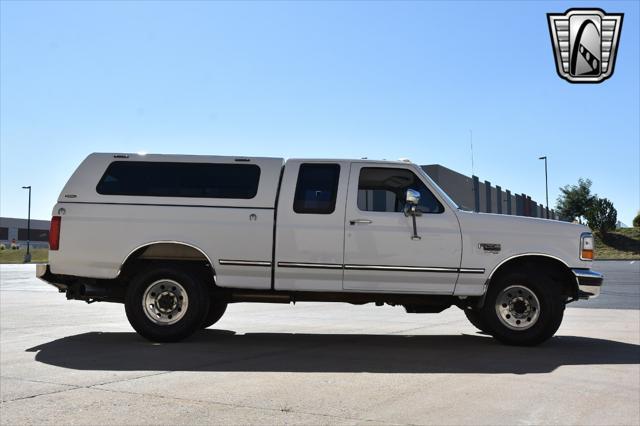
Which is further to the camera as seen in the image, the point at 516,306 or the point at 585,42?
the point at 585,42

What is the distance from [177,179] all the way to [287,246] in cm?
167

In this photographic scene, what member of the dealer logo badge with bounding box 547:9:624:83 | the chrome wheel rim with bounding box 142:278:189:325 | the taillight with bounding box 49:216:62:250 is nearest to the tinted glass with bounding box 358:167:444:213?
the chrome wheel rim with bounding box 142:278:189:325

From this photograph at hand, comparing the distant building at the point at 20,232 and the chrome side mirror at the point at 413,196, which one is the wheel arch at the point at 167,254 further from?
the distant building at the point at 20,232

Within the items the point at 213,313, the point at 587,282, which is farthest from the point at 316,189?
the point at 587,282

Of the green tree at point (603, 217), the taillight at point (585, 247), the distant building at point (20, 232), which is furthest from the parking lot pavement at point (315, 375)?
the distant building at point (20, 232)

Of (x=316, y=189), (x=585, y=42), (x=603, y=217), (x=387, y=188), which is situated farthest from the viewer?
(x=603, y=217)

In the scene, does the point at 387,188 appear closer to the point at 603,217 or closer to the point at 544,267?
the point at 544,267

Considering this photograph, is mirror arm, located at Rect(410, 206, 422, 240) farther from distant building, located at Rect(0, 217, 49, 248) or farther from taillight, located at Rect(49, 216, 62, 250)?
distant building, located at Rect(0, 217, 49, 248)

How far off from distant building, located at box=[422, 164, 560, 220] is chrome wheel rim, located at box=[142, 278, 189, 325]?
13252mm

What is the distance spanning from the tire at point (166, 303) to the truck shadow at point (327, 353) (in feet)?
0.65

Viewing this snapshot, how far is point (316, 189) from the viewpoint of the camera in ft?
26.2

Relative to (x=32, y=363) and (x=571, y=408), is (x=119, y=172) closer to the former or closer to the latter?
(x=32, y=363)

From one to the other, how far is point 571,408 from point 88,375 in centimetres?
411

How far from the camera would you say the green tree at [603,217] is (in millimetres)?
69125
